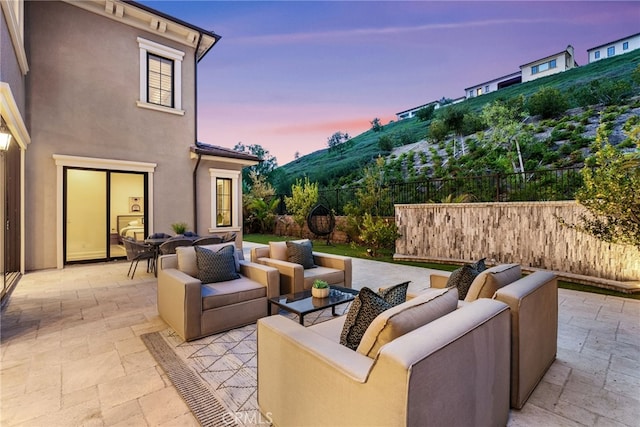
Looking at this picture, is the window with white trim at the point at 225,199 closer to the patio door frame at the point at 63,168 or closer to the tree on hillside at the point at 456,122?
the patio door frame at the point at 63,168

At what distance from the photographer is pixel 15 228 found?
6008 mm

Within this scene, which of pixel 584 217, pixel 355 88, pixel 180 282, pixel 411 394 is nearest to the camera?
pixel 411 394

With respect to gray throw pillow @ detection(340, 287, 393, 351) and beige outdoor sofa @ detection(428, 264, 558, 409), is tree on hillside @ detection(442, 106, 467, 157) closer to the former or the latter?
beige outdoor sofa @ detection(428, 264, 558, 409)

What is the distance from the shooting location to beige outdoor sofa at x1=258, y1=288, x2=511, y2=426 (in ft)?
3.69

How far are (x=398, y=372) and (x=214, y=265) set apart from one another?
3036 mm

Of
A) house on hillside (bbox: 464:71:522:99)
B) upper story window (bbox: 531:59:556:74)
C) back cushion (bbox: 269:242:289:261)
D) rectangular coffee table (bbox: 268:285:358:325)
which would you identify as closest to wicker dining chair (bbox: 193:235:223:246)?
back cushion (bbox: 269:242:289:261)

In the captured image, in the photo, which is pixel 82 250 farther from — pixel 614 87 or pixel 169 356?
pixel 614 87

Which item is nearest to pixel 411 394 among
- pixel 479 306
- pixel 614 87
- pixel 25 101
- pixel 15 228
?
pixel 479 306

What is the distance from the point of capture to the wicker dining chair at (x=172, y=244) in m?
5.28

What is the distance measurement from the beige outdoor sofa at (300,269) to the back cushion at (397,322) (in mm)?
2519

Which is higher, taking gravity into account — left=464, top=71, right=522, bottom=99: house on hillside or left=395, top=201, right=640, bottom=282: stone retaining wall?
left=464, top=71, right=522, bottom=99: house on hillside

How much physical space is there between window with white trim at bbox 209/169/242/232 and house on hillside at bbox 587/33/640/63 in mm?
34327

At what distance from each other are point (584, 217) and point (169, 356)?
6707 millimetres

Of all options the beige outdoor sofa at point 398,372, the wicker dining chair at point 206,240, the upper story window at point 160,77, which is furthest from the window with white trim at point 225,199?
the beige outdoor sofa at point 398,372
